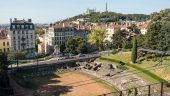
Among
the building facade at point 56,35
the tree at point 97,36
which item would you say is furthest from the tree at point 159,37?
the building facade at point 56,35

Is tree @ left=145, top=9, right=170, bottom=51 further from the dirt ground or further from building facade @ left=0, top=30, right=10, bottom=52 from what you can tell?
building facade @ left=0, top=30, right=10, bottom=52

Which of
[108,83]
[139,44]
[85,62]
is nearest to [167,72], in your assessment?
[108,83]

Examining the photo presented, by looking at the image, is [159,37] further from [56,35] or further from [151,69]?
[56,35]

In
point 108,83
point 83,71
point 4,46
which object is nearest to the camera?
point 108,83

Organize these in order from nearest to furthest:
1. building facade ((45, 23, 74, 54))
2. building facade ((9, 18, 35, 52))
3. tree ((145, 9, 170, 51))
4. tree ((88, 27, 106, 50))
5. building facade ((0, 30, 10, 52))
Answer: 1. tree ((145, 9, 170, 51))
2. building facade ((9, 18, 35, 52))
3. building facade ((0, 30, 10, 52))
4. tree ((88, 27, 106, 50))
5. building facade ((45, 23, 74, 54))

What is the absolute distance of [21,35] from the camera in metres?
78.3

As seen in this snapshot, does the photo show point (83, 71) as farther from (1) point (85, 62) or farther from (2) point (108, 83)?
(2) point (108, 83)

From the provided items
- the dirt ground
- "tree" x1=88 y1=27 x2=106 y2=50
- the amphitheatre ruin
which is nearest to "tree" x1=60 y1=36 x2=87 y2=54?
"tree" x1=88 y1=27 x2=106 y2=50

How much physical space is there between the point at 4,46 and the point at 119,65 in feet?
120

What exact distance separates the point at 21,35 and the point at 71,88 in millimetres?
38995

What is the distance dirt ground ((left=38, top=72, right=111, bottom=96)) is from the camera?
4080 cm

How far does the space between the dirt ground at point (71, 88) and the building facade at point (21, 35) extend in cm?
2901

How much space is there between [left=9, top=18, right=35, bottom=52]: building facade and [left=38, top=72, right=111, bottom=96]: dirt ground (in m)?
29.0

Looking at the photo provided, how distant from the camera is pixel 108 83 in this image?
47.2 meters
